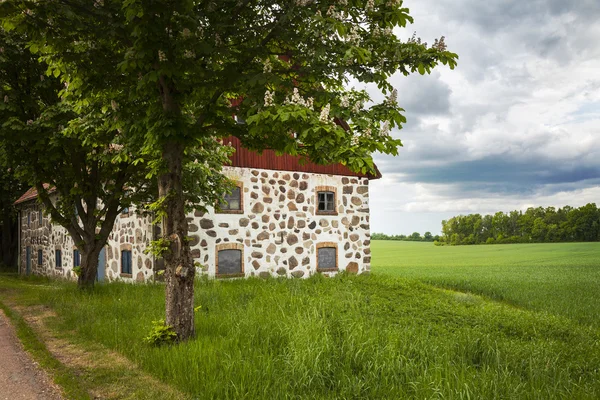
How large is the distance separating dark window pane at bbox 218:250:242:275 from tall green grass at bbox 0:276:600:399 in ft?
14.2

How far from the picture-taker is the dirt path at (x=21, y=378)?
236 inches

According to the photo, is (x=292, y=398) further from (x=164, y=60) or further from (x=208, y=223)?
(x=208, y=223)

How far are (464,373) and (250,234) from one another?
12065 mm

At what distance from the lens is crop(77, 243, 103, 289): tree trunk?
555 inches

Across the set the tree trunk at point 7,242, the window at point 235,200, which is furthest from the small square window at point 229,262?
the tree trunk at point 7,242

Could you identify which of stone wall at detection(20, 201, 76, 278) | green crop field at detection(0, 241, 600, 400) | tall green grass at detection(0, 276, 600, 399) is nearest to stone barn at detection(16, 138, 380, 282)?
green crop field at detection(0, 241, 600, 400)

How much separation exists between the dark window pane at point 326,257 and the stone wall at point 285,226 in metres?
0.22

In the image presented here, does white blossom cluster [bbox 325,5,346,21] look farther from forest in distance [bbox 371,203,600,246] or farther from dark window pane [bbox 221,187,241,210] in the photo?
forest in distance [bbox 371,203,600,246]

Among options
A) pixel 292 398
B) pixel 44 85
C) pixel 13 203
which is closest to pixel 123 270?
pixel 44 85

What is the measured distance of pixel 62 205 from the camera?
1456 centimetres

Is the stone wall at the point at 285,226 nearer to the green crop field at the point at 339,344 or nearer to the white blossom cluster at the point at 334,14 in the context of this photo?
the green crop field at the point at 339,344

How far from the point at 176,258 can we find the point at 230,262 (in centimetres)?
972

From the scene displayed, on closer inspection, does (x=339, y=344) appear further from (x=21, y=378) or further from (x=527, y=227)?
(x=527, y=227)

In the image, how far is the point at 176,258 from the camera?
24.5 feet
